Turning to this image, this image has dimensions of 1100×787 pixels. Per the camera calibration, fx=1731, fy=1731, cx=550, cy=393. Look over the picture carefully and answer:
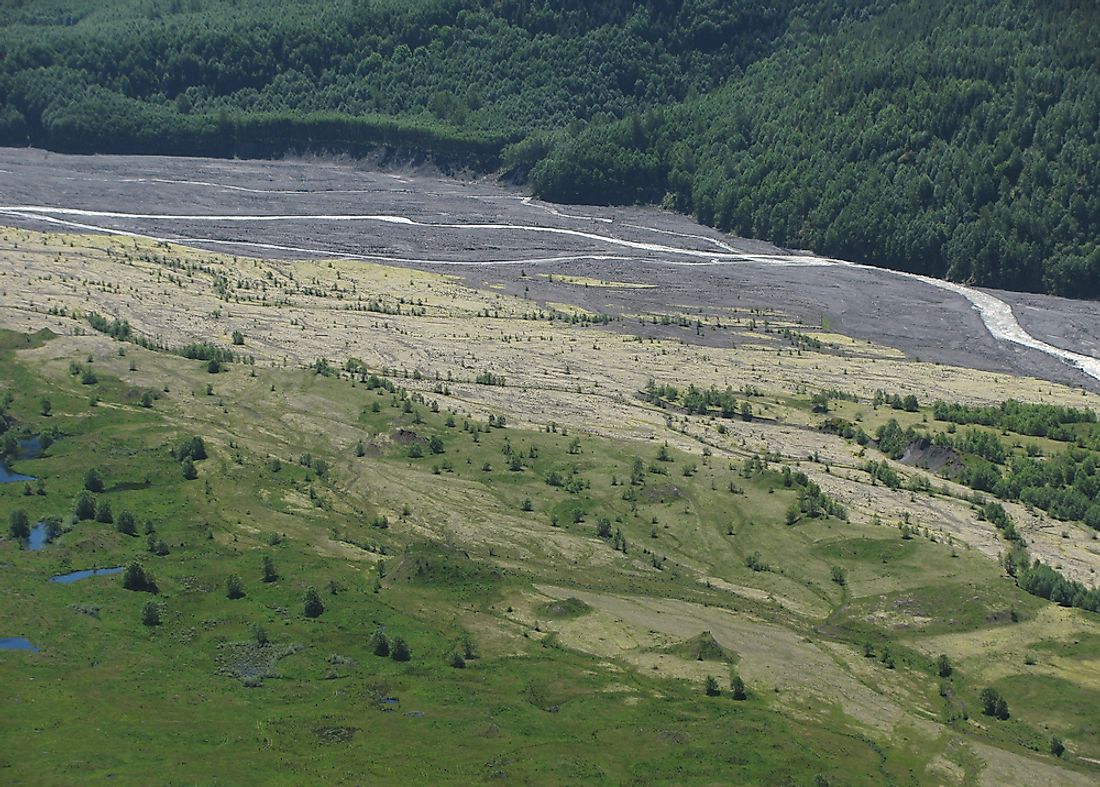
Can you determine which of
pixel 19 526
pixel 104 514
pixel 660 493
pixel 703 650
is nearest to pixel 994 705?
pixel 703 650

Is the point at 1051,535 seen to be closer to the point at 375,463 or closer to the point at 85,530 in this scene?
the point at 375,463

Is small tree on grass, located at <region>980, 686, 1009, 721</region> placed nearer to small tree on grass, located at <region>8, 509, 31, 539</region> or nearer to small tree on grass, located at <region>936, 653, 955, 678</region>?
small tree on grass, located at <region>936, 653, 955, 678</region>

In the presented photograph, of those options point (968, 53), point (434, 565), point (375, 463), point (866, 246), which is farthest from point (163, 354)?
point (968, 53)

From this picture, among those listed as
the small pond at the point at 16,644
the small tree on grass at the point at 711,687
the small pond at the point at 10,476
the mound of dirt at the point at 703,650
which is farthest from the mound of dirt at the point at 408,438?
the small tree on grass at the point at 711,687

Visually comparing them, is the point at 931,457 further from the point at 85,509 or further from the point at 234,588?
the point at 85,509

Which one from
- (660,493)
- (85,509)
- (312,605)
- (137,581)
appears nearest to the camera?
(312,605)

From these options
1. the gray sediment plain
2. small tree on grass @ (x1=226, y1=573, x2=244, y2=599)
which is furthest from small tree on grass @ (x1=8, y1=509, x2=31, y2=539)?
the gray sediment plain
